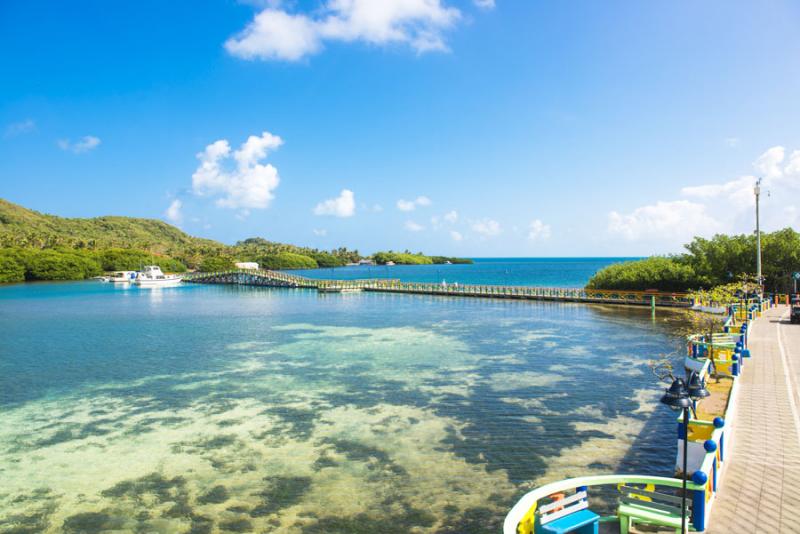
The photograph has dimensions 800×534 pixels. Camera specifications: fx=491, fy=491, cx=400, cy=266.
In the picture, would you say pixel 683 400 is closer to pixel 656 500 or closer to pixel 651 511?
pixel 651 511

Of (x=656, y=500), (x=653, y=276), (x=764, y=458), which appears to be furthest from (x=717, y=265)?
(x=656, y=500)

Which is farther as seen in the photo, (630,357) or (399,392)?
(630,357)

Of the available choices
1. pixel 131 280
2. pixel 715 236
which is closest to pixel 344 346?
pixel 715 236

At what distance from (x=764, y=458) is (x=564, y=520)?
5576 mm

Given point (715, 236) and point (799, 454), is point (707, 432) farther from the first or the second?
point (715, 236)

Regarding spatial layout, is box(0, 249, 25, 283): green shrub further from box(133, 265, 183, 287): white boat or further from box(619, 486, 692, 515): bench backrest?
box(619, 486, 692, 515): bench backrest

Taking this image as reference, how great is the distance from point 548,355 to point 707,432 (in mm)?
17022

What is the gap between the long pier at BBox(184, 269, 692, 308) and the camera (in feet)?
167

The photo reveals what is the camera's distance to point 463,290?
7062cm

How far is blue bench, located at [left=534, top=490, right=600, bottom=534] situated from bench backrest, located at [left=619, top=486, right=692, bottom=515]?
118cm

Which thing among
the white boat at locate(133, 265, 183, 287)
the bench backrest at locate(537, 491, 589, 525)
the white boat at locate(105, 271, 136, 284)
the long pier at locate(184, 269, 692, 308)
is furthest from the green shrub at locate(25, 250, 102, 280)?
the bench backrest at locate(537, 491, 589, 525)

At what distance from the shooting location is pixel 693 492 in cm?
746

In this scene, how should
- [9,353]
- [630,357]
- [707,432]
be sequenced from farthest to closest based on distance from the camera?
[9,353] < [630,357] < [707,432]

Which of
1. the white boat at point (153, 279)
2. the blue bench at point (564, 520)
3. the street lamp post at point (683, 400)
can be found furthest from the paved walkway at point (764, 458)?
the white boat at point (153, 279)
